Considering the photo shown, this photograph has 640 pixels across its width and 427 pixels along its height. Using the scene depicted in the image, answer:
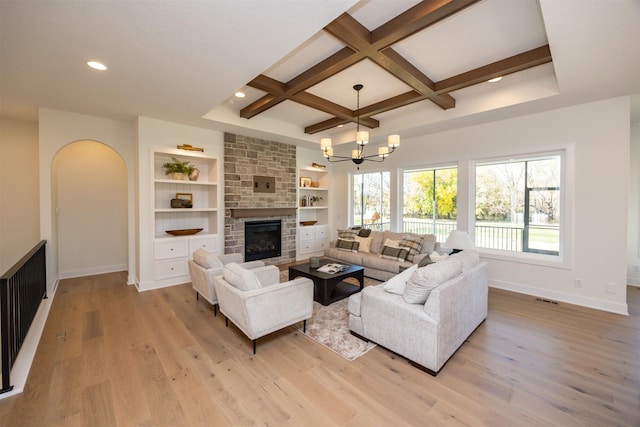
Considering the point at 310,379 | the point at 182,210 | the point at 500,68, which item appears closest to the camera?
the point at 310,379

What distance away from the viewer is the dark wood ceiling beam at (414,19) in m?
2.09

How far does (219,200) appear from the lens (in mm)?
5293

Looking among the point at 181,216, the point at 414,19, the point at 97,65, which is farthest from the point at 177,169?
the point at 414,19

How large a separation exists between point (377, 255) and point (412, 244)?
2.43ft

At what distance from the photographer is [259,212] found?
19.0 ft

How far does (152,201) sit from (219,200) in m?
1.15

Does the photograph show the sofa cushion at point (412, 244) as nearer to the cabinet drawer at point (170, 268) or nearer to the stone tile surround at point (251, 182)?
the stone tile surround at point (251, 182)

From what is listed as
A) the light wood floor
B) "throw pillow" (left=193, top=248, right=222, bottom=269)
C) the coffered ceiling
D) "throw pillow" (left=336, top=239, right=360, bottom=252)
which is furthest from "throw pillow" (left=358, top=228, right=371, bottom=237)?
"throw pillow" (left=193, top=248, right=222, bottom=269)

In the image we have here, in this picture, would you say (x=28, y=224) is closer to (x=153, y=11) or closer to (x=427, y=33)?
(x=153, y=11)

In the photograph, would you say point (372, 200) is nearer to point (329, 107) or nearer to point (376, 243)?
point (376, 243)

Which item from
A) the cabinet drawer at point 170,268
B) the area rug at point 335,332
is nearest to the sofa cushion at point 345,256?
the area rug at point 335,332

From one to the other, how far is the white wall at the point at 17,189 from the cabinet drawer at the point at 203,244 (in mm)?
2861

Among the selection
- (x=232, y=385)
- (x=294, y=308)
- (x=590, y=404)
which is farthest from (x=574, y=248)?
(x=232, y=385)

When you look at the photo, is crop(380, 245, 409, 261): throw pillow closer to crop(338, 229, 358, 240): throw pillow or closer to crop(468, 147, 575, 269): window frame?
crop(338, 229, 358, 240): throw pillow
